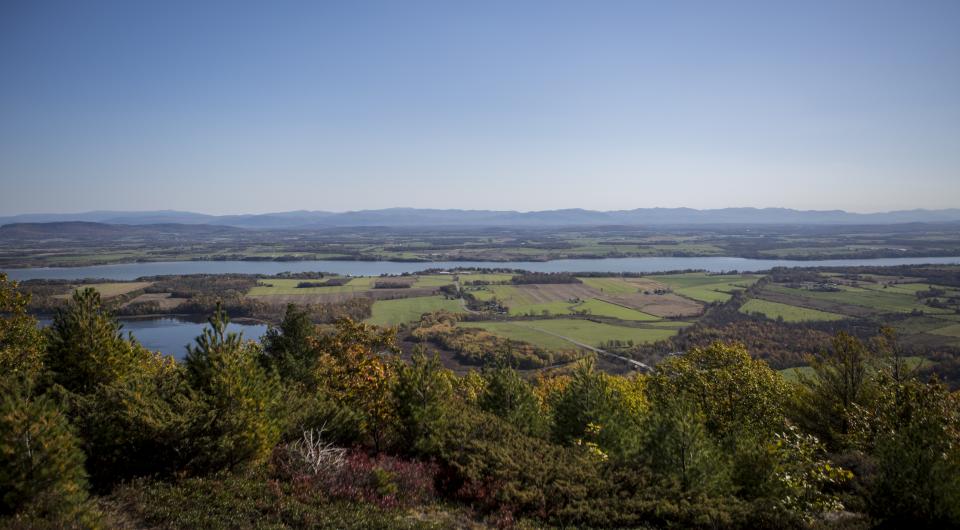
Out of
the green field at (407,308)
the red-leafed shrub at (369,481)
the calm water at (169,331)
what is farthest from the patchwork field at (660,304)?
the red-leafed shrub at (369,481)

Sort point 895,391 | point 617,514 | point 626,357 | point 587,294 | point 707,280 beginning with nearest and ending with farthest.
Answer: point 617,514 → point 895,391 → point 626,357 → point 587,294 → point 707,280

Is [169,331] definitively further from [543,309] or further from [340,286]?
[543,309]

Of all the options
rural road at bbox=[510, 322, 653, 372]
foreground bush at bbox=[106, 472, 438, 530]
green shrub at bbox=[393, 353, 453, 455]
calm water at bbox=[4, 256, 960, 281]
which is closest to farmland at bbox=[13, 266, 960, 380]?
rural road at bbox=[510, 322, 653, 372]

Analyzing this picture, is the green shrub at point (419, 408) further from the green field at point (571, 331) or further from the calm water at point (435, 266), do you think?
the calm water at point (435, 266)

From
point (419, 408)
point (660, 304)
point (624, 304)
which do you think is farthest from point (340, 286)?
point (419, 408)

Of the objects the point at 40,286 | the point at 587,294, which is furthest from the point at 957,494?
the point at 40,286

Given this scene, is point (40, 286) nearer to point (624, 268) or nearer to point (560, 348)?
point (560, 348)
